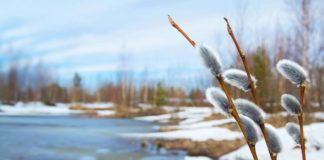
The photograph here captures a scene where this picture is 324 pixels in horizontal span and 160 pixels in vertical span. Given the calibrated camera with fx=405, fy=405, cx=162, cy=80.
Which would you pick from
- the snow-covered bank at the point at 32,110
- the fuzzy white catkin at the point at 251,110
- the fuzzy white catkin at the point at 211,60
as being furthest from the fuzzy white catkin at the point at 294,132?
the snow-covered bank at the point at 32,110

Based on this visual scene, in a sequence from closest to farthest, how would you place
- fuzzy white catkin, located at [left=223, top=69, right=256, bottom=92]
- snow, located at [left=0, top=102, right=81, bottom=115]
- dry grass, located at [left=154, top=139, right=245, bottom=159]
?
fuzzy white catkin, located at [left=223, top=69, right=256, bottom=92]
dry grass, located at [left=154, top=139, right=245, bottom=159]
snow, located at [left=0, top=102, right=81, bottom=115]

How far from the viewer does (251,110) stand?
934mm

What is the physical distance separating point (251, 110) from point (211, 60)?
170 millimetres

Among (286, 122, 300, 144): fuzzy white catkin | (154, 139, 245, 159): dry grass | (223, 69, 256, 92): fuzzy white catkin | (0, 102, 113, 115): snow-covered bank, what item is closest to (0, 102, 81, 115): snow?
(0, 102, 113, 115): snow-covered bank

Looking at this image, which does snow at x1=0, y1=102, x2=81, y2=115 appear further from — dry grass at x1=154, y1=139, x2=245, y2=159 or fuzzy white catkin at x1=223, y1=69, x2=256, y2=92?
fuzzy white catkin at x1=223, y1=69, x2=256, y2=92

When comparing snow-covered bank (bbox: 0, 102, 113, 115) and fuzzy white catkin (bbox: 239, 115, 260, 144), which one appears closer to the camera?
fuzzy white catkin (bbox: 239, 115, 260, 144)

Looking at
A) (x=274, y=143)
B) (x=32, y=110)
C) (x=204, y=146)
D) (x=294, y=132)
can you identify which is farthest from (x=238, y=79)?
(x=32, y=110)

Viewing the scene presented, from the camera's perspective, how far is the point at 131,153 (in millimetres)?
10453

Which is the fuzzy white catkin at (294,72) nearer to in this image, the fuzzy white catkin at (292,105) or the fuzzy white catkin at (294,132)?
the fuzzy white catkin at (292,105)

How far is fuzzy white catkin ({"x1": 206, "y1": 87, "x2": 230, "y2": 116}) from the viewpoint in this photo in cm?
91

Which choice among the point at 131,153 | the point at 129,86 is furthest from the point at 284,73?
the point at 129,86

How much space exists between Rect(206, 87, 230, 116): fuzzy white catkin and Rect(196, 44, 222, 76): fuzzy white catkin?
8 centimetres

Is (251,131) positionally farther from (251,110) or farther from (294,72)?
(294,72)

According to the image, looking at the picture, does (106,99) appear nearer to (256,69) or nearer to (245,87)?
(256,69)
